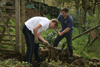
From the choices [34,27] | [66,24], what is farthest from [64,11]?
[34,27]

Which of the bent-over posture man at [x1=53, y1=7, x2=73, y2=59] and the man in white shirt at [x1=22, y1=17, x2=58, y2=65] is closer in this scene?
the man in white shirt at [x1=22, y1=17, x2=58, y2=65]

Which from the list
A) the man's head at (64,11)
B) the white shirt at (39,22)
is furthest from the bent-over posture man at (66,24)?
the white shirt at (39,22)

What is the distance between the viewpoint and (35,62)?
394 centimetres

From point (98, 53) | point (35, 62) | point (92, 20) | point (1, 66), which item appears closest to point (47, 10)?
point (92, 20)

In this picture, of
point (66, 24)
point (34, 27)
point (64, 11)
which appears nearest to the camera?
point (34, 27)

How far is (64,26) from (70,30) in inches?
9.7

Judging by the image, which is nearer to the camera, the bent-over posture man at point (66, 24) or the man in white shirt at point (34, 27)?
the man in white shirt at point (34, 27)

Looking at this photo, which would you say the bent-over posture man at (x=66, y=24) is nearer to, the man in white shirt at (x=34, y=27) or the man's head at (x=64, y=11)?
the man's head at (x=64, y=11)

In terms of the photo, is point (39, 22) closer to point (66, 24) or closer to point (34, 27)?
point (34, 27)

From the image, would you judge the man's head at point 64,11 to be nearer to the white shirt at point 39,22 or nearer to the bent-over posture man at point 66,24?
the bent-over posture man at point 66,24

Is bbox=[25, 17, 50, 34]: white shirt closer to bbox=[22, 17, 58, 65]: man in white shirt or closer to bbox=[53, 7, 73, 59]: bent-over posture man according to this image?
bbox=[22, 17, 58, 65]: man in white shirt

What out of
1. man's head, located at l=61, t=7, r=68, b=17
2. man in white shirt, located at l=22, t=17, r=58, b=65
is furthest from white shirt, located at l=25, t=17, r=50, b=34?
man's head, located at l=61, t=7, r=68, b=17

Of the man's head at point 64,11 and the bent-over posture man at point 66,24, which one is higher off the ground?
the man's head at point 64,11

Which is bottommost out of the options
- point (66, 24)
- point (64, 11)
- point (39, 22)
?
point (66, 24)
